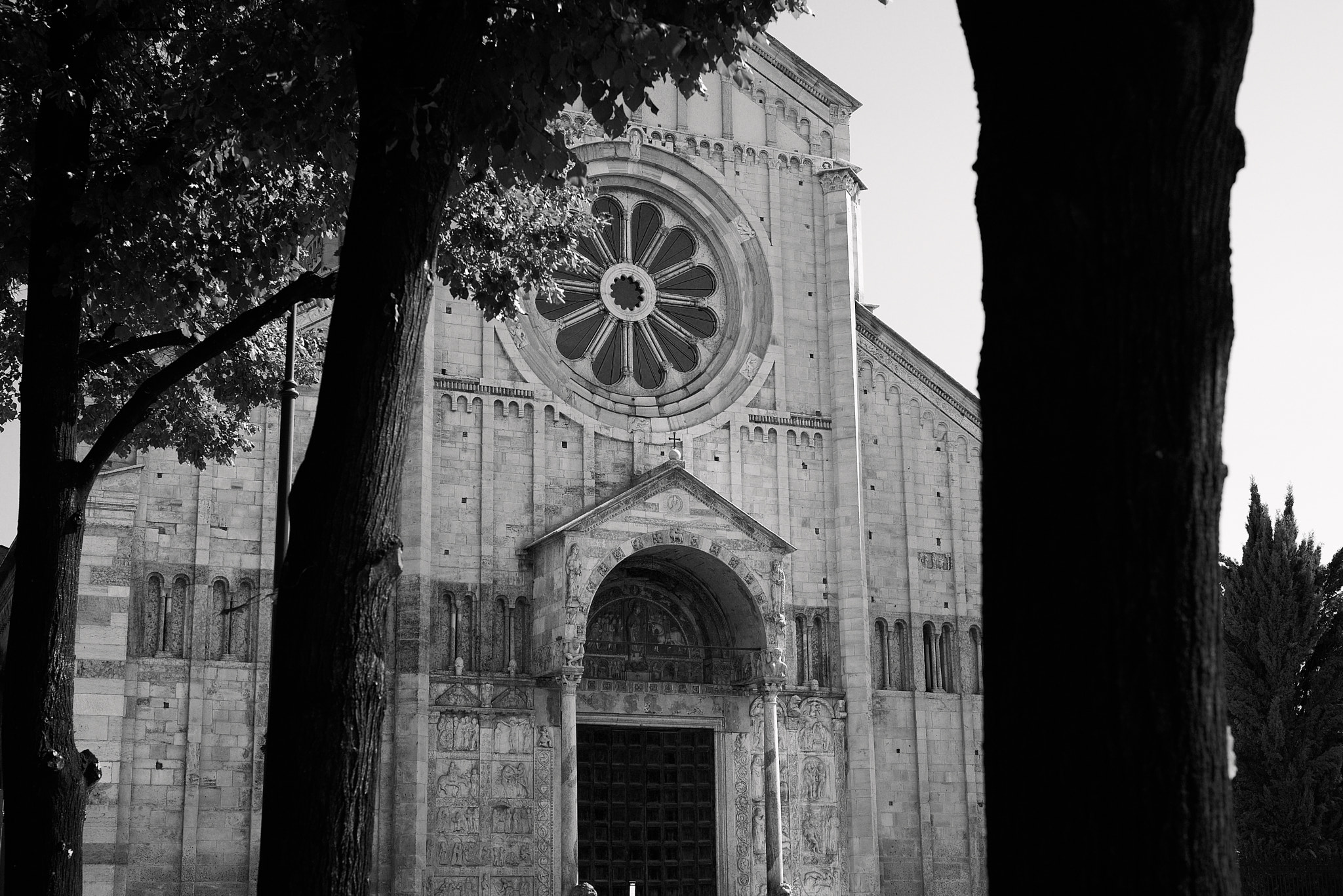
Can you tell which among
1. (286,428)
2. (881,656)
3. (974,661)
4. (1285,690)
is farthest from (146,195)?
(1285,690)

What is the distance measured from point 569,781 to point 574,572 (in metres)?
3.20

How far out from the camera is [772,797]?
995 inches

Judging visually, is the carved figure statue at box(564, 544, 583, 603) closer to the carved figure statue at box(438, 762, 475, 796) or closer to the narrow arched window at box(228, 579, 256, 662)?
the carved figure statue at box(438, 762, 475, 796)

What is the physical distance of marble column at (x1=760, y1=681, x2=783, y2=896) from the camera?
2512cm

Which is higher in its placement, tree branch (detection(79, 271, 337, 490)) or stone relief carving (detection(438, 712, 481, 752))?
tree branch (detection(79, 271, 337, 490))

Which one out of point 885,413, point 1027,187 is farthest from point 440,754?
point 1027,187

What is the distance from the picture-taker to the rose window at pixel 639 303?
27.7m

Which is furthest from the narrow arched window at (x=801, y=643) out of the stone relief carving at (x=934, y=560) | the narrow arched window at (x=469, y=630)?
the narrow arched window at (x=469, y=630)

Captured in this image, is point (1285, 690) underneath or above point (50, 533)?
underneath

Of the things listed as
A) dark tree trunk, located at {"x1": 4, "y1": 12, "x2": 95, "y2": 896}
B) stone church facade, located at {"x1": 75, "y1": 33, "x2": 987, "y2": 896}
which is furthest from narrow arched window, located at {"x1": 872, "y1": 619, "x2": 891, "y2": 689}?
dark tree trunk, located at {"x1": 4, "y1": 12, "x2": 95, "y2": 896}

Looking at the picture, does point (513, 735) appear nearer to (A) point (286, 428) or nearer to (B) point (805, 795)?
(B) point (805, 795)

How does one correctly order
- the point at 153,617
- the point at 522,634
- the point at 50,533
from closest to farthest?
the point at 50,533 < the point at 153,617 < the point at 522,634

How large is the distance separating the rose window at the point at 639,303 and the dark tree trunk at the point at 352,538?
62.8 ft

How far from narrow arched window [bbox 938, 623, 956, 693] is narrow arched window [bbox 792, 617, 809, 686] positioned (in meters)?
2.64
